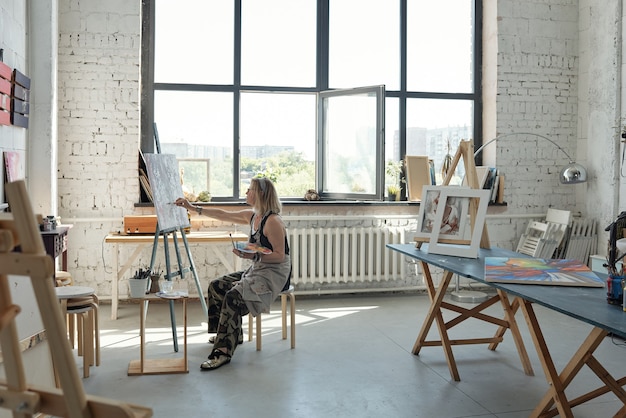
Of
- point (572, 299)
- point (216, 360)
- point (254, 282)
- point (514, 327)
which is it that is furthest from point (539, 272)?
point (216, 360)

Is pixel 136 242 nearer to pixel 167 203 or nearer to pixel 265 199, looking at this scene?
pixel 167 203

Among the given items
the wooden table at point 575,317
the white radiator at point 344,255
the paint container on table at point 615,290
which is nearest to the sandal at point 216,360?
the wooden table at point 575,317

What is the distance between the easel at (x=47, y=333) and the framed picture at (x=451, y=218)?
120 inches

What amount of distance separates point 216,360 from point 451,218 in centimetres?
188

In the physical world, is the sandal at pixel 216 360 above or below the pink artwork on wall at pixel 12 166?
below

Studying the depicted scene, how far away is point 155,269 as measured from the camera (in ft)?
21.0

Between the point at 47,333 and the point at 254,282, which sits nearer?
the point at 47,333

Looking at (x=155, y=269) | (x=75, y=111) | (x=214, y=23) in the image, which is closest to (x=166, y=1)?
(x=214, y=23)

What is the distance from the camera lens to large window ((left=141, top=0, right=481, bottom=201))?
664 centimetres

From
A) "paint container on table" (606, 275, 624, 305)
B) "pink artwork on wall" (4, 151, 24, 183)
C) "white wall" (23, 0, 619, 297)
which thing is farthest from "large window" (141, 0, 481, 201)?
"paint container on table" (606, 275, 624, 305)

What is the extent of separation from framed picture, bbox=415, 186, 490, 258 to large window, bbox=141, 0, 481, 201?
206 centimetres

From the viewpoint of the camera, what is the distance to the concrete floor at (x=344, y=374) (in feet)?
11.9

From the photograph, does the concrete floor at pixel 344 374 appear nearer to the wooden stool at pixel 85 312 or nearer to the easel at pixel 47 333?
the wooden stool at pixel 85 312

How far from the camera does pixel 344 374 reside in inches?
167
